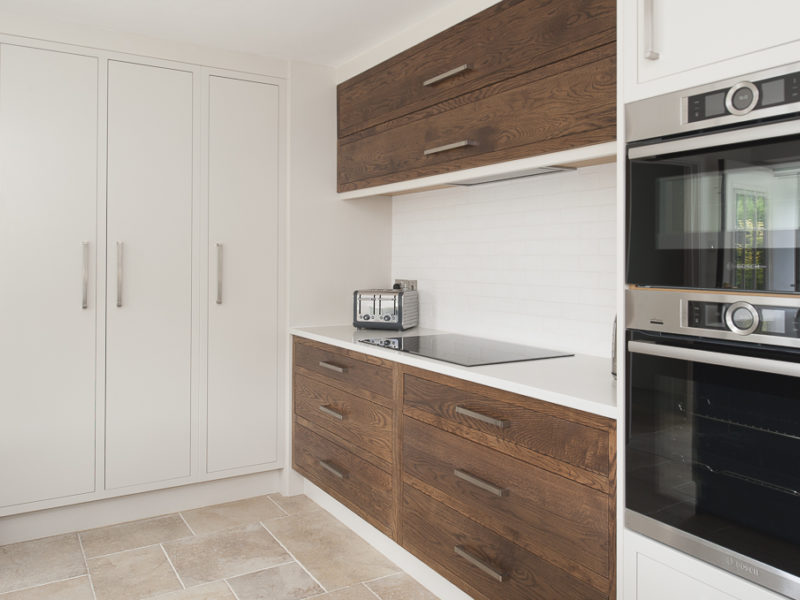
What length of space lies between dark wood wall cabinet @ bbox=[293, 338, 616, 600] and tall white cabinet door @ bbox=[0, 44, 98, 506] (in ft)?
3.80

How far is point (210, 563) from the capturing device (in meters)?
2.70

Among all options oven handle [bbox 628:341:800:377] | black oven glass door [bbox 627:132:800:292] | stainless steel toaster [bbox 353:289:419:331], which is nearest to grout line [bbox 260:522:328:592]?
stainless steel toaster [bbox 353:289:419:331]

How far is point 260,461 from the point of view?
135 inches

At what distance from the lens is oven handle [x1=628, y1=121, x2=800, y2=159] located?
123cm

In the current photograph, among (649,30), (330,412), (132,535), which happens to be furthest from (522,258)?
(132,535)

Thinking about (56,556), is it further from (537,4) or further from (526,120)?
(537,4)

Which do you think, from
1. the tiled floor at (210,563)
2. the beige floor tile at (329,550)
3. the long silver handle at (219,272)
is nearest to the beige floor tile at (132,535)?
the tiled floor at (210,563)

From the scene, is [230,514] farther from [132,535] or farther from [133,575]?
[133,575]

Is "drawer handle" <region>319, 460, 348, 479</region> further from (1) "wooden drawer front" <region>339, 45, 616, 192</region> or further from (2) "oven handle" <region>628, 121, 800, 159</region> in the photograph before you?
(2) "oven handle" <region>628, 121, 800, 159</region>

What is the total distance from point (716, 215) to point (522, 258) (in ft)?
4.67

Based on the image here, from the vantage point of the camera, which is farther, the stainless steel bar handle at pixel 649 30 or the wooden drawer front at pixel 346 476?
the wooden drawer front at pixel 346 476

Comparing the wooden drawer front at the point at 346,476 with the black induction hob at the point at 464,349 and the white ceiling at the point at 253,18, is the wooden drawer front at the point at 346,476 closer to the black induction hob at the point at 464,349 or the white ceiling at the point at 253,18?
the black induction hob at the point at 464,349

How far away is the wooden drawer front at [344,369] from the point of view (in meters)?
2.63

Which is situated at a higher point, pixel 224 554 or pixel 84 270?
pixel 84 270
